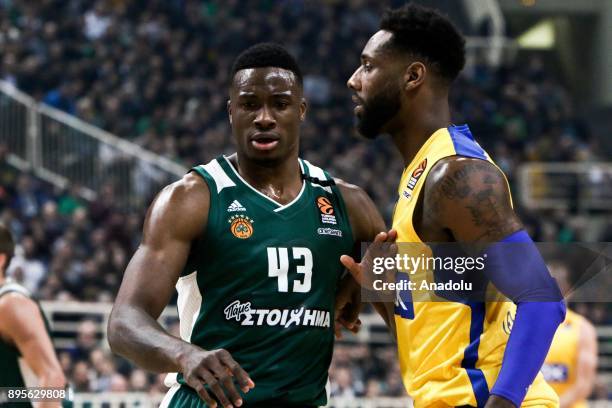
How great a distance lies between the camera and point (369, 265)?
453cm

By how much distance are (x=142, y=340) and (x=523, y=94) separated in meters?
19.8

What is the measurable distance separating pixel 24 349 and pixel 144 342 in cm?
235

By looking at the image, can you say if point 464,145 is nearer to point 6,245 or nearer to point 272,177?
point 272,177

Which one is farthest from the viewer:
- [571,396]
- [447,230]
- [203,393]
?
[571,396]

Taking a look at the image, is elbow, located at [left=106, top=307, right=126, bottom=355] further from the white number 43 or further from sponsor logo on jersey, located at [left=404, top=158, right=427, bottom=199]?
sponsor logo on jersey, located at [left=404, top=158, right=427, bottom=199]

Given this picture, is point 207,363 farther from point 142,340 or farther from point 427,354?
point 427,354

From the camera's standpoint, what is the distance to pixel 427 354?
4250mm

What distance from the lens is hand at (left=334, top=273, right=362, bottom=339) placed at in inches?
190

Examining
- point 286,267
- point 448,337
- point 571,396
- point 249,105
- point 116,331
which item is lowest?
point 571,396

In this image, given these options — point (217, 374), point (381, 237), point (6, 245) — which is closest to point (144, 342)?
point (217, 374)

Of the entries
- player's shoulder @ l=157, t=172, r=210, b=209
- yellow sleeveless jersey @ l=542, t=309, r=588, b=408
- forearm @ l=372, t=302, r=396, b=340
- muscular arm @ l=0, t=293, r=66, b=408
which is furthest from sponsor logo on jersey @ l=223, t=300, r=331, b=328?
yellow sleeveless jersey @ l=542, t=309, r=588, b=408

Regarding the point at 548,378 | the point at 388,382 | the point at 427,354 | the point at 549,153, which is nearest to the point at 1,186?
the point at 388,382

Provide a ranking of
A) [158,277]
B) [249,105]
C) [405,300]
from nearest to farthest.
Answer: [158,277] → [405,300] → [249,105]

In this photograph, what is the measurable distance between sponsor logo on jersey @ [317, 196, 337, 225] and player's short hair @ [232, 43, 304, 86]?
1.72 feet
